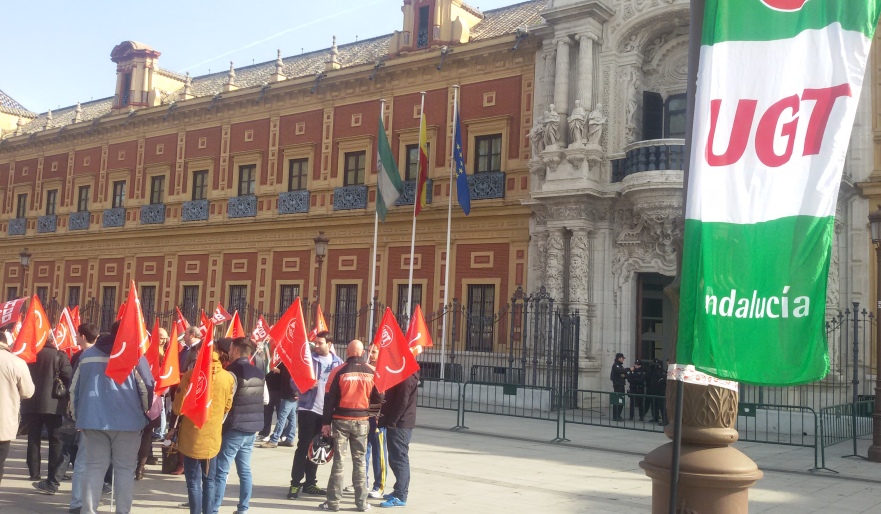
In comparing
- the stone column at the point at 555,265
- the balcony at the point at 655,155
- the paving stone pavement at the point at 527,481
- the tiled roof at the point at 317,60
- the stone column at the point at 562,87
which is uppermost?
the tiled roof at the point at 317,60

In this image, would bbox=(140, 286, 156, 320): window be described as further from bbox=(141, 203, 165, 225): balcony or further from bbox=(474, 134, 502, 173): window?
bbox=(474, 134, 502, 173): window

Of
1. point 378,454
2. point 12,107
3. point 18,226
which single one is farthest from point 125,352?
point 12,107

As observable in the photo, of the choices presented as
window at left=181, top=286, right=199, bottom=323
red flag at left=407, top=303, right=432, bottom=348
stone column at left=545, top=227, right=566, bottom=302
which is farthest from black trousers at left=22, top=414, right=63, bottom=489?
window at left=181, top=286, right=199, bottom=323

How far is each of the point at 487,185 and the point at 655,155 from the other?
17.4ft

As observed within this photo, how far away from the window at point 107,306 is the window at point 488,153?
15.7 m

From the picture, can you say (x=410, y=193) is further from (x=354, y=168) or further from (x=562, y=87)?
(x=562, y=87)

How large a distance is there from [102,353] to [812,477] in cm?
914

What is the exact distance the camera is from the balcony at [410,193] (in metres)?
24.1

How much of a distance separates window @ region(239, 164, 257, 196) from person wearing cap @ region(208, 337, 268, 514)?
21265 millimetres

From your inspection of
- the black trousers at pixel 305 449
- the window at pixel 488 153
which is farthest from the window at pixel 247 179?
the black trousers at pixel 305 449

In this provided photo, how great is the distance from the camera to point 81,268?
3338cm

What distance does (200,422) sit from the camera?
7.19m

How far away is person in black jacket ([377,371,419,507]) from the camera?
8688 mm

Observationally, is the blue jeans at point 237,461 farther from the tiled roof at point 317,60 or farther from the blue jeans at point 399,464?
the tiled roof at point 317,60
